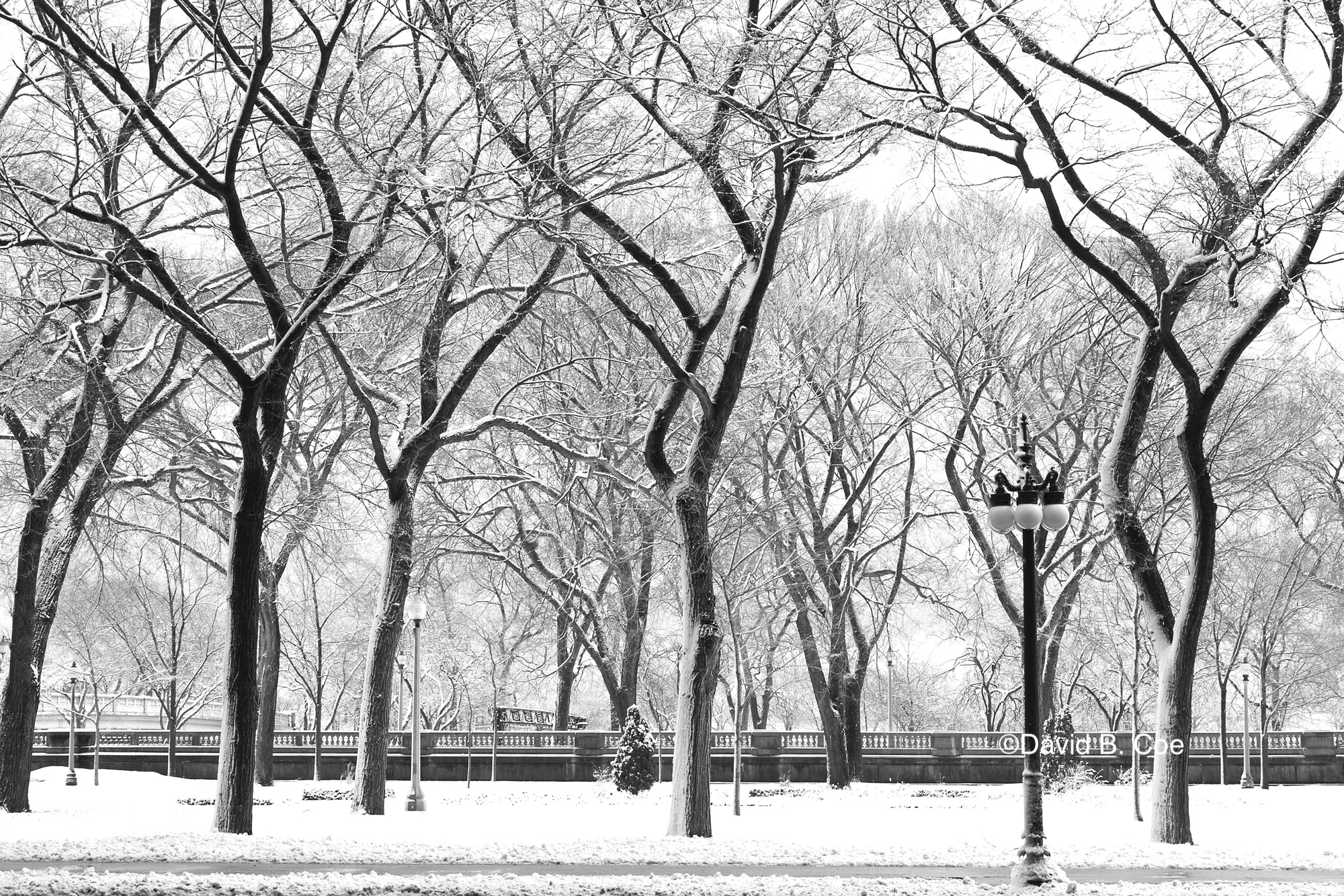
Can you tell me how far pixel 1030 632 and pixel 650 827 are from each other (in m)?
9.78

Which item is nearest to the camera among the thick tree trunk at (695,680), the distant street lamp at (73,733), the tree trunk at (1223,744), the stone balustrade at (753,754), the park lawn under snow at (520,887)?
the park lawn under snow at (520,887)

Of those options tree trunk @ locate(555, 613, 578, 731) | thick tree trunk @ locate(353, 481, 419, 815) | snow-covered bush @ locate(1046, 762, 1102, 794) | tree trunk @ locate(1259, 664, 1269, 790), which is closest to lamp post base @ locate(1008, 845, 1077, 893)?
thick tree trunk @ locate(353, 481, 419, 815)

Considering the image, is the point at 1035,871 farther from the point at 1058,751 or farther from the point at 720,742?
the point at 720,742

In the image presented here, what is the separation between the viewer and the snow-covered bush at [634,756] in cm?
2839

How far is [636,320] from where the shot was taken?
15055mm

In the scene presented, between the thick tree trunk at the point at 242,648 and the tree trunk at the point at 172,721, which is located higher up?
the thick tree trunk at the point at 242,648

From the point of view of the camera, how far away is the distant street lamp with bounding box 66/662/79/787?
32781 millimetres

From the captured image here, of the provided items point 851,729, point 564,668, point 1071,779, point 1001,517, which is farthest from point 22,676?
point 1071,779

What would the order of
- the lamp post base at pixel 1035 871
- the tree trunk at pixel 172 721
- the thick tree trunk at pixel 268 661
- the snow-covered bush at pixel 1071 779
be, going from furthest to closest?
the tree trunk at pixel 172 721
the snow-covered bush at pixel 1071 779
the thick tree trunk at pixel 268 661
the lamp post base at pixel 1035 871

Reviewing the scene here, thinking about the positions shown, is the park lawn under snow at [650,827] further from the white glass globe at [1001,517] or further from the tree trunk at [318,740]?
the white glass globe at [1001,517]

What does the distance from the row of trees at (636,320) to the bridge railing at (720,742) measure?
4.90 meters

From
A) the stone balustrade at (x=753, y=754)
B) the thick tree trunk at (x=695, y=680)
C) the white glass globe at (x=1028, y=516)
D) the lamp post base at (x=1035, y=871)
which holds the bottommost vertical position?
the stone balustrade at (x=753, y=754)

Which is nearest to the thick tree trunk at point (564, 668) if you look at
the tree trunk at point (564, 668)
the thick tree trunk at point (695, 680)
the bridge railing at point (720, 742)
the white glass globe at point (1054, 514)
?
the tree trunk at point (564, 668)

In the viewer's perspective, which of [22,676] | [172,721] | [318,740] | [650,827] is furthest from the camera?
[318,740]
